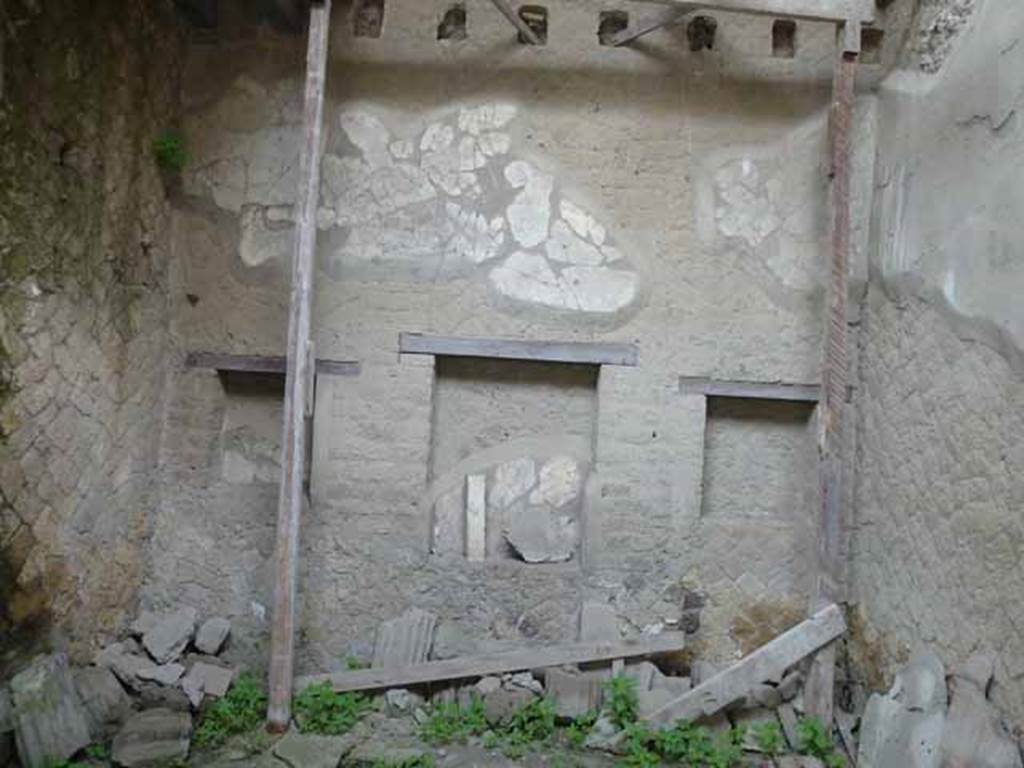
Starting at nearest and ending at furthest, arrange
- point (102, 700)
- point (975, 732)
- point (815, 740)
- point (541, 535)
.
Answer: point (975, 732), point (102, 700), point (815, 740), point (541, 535)

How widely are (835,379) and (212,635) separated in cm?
344

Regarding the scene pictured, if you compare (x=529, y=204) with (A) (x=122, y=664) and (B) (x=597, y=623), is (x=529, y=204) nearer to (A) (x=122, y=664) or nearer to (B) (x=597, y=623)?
(B) (x=597, y=623)

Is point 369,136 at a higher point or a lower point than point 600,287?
higher

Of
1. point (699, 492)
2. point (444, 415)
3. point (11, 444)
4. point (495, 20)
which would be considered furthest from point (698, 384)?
point (11, 444)


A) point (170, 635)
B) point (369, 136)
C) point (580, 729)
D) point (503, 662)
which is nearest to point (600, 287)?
point (369, 136)

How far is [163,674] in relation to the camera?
164 inches

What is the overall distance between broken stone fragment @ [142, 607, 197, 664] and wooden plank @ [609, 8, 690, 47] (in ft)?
12.4

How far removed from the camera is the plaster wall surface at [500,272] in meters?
4.48

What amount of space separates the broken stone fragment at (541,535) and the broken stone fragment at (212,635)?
1568mm

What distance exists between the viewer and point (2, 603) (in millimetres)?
3426

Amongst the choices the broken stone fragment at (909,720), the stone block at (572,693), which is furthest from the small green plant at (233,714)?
the broken stone fragment at (909,720)

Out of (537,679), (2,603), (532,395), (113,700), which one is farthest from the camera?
(532,395)

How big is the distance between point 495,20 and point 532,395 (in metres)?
2.03

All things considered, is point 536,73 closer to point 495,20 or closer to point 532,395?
point 495,20
